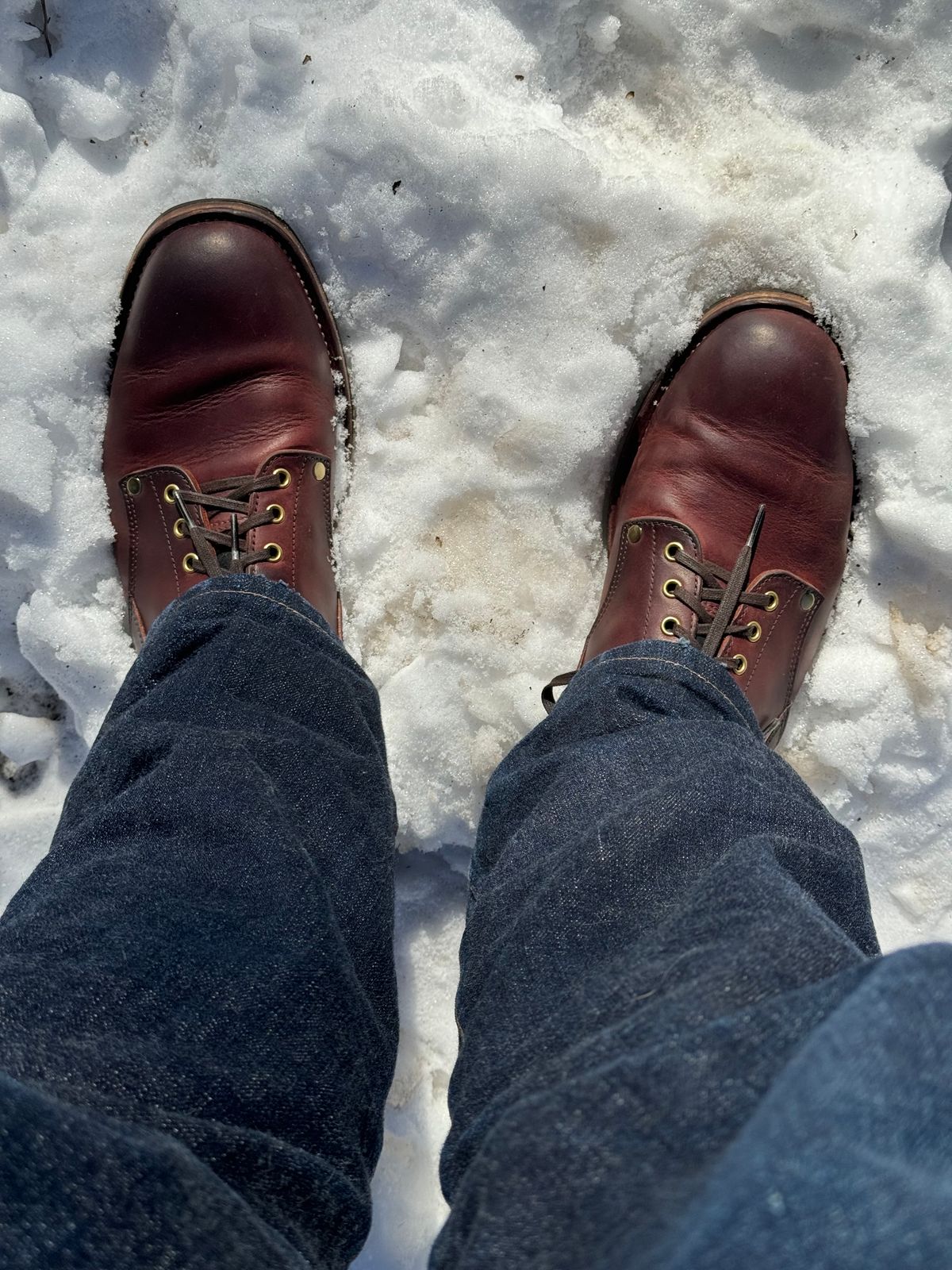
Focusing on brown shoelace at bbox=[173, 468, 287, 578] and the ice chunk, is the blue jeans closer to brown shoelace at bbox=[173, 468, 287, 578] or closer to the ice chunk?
brown shoelace at bbox=[173, 468, 287, 578]

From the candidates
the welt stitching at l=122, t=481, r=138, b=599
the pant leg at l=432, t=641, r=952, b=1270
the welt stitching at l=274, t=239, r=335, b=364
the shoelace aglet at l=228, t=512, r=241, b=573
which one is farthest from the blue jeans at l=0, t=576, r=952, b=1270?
the welt stitching at l=274, t=239, r=335, b=364

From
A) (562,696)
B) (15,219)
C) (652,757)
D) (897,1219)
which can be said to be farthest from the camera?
(15,219)

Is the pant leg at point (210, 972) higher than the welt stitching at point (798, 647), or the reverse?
the welt stitching at point (798, 647)

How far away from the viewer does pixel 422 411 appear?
1.06 metres

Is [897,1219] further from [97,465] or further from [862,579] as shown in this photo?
[97,465]

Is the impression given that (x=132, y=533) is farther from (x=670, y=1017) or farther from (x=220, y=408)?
(x=670, y=1017)

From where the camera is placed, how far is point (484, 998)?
24.9 inches

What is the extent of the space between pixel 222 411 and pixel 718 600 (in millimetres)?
652

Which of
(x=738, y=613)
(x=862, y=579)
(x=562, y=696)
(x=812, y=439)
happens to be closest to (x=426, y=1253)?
(x=562, y=696)

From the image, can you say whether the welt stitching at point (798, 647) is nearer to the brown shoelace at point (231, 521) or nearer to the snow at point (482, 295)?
the snow at point (482, 295)

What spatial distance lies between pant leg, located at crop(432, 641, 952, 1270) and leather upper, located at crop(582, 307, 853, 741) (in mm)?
200

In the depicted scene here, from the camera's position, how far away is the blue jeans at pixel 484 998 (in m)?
0.34

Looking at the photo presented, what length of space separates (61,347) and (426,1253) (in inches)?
47.2

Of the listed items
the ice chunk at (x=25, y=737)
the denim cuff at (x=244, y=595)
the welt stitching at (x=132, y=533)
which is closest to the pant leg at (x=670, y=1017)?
the denim cuff at (x=244, y=595)
